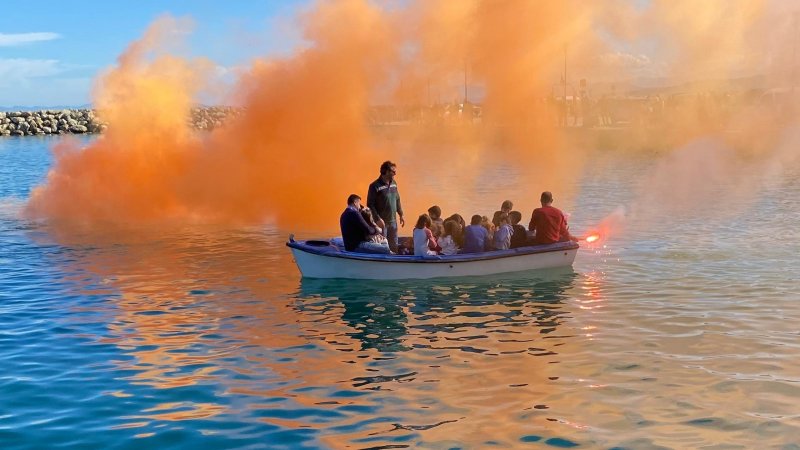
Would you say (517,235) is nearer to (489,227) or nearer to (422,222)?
(489,227)

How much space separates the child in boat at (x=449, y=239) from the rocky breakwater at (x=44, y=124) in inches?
5506

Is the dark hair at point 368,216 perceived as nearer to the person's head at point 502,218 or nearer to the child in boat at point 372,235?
the child in boat at point 372,235

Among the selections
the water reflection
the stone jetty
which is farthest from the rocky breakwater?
the water reflection

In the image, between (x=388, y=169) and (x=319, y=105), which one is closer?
(x=388, y=169)

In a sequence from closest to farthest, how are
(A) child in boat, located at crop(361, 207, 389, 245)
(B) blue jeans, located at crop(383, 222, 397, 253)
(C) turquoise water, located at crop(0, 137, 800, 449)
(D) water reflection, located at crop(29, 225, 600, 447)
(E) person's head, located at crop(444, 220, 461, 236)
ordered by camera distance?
(C) turquoise water, located at crop(0, 137, 800, 449)
(D) water reflection, located at crop(29, 225, 600, 447)
(A) child in boat, located at crop(361, 207, 389, 245)
(B) blue jeans, located at crop(383, 222, 397, 253)
(E) person's head, located at crop(444, 220, 461, 236)

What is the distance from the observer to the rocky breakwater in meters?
154

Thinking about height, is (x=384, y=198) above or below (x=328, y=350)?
above

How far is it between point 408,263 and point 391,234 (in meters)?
1.20

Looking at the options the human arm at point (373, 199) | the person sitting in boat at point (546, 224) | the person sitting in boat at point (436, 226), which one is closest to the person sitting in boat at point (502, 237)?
the person sitting in boat at point (546, 224)

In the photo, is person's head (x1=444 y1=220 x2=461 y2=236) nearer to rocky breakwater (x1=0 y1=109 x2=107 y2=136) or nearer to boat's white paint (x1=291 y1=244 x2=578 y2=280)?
boat's white paint (x1=291 y1=244 x2=578 y2=280)

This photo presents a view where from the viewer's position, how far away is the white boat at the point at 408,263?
69.7ft

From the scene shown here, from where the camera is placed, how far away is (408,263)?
21.3 meters

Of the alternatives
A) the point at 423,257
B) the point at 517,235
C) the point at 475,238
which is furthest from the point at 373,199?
the point at 517,235

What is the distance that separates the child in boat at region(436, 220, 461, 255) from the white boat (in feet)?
2.40
